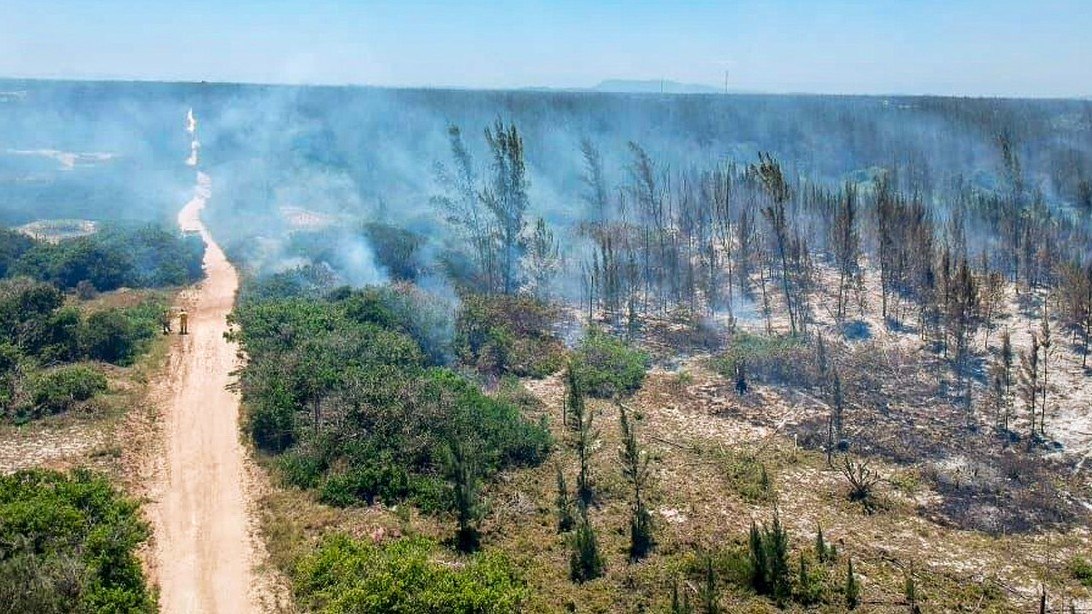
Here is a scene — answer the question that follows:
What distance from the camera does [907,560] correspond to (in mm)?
11516

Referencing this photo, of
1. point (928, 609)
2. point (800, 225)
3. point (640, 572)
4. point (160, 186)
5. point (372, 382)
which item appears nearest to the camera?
point (928, 609)

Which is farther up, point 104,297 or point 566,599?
point 104,297

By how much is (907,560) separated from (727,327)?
42.7ft

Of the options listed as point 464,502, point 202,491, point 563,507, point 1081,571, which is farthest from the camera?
point 202,491

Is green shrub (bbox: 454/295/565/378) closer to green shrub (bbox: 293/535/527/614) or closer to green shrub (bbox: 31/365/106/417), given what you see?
green shrub (bbox: 31/365/106/417)

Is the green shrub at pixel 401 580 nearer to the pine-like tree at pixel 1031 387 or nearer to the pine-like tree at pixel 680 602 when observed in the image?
the pine-like tree at pixel 680 602

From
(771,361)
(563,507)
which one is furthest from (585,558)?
(771,361)

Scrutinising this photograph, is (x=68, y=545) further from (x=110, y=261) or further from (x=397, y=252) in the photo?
(x=110, y=261)

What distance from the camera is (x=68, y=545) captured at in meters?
10.5

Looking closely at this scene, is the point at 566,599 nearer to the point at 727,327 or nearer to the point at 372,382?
the point at 372,382

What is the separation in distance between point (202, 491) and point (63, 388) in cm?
561

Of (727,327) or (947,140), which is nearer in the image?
(727,327)

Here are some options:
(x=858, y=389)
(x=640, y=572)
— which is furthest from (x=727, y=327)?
(x=640, y=572)

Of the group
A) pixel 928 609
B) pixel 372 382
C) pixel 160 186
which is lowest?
pixel 928 609
